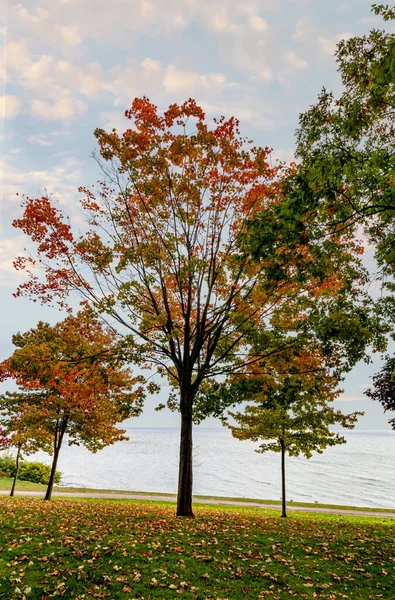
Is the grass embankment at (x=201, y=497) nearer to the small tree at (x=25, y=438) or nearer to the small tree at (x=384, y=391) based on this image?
the small tree at (x=25, y=438)

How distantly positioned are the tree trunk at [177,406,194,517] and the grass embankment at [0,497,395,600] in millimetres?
1761

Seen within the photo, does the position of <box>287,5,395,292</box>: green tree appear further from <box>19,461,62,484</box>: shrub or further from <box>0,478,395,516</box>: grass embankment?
<box>19,461,62,484</box>: shrub

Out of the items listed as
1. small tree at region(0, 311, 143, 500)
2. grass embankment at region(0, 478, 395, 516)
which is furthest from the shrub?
small tree at region(0, 311, 143, 500)

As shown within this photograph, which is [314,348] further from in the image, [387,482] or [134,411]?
[387,482]

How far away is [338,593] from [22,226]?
→ 11999 millimetres

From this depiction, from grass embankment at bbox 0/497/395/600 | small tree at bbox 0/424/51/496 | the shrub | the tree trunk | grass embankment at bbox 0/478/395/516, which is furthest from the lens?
the shrub

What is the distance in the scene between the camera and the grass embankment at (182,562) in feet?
19.2

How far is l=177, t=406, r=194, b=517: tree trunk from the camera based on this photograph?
474 inches

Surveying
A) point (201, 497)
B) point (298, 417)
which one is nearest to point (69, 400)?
point (298, 417)

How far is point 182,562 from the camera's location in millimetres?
6902

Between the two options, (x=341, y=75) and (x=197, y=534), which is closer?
(x=341, y=75)

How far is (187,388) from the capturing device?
1309 cm

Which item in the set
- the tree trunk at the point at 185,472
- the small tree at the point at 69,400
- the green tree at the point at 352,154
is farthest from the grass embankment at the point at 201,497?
the green tree at the point at 352,154

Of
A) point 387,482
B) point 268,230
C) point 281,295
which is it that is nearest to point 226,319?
point 281,295
